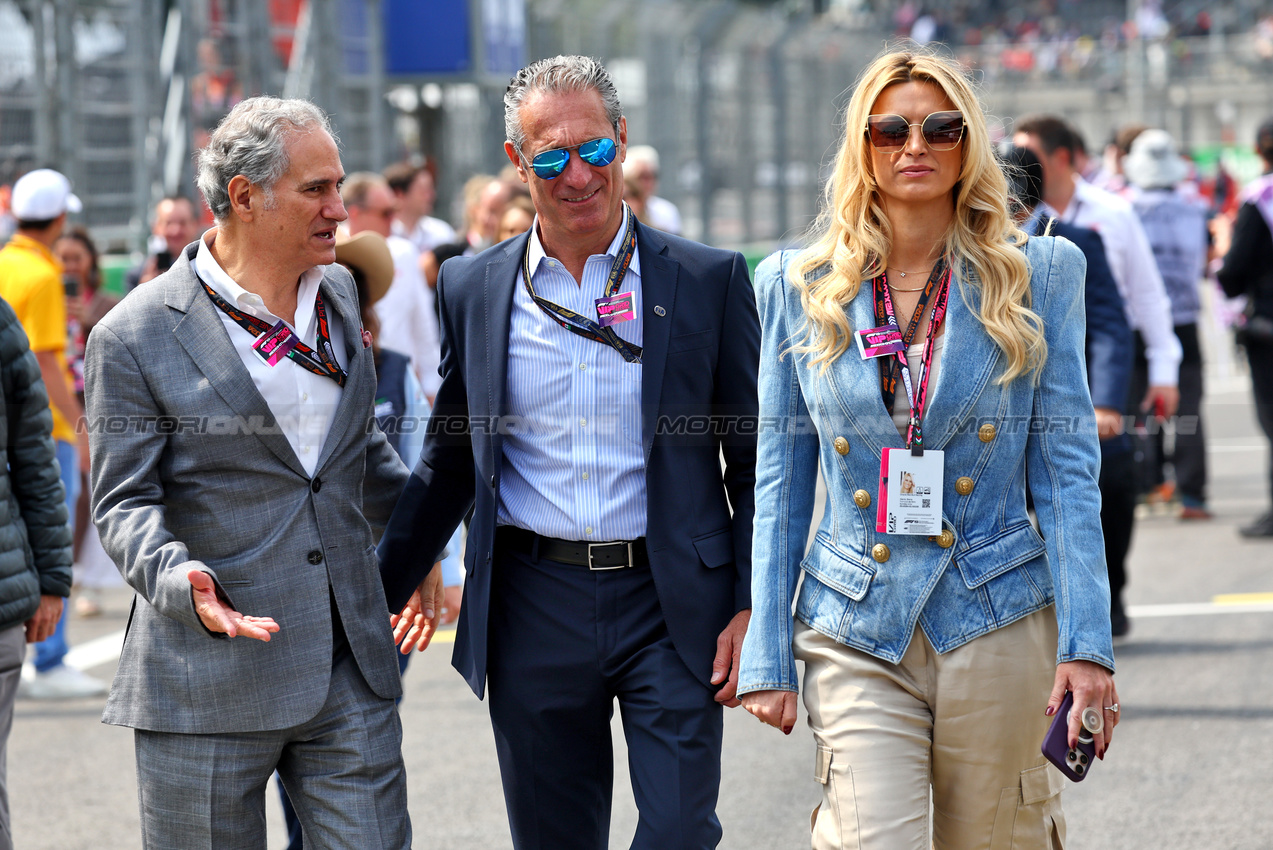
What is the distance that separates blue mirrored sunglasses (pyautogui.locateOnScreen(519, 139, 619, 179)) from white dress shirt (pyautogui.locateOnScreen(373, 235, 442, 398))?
3.55m

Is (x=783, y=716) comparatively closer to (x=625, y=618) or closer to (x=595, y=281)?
(x=625, y=618)

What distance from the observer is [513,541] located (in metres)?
3.43

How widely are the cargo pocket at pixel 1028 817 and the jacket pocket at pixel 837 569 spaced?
467 mm

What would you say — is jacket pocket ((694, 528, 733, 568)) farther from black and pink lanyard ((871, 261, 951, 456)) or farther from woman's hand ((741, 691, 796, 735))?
black and pink lanyard ((871, 261, 951, 456))

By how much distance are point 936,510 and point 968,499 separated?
0.23 ft

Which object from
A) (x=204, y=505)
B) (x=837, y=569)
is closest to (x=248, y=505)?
(x=204, y=505)

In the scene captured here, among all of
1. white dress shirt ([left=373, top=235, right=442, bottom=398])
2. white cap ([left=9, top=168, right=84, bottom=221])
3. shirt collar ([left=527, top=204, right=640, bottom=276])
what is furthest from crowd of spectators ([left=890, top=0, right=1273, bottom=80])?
shirt collar ([left=527, top=204, right=640, bottom=276])

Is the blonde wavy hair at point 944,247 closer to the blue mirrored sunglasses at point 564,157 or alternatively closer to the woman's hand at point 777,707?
the blue mirrored sunglasses at point 564,157

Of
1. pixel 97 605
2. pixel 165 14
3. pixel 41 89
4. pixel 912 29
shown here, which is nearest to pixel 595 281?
pixel 97 605

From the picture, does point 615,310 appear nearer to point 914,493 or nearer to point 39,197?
point 914,493

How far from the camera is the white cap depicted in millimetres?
6773

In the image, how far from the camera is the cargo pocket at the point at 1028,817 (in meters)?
2.90

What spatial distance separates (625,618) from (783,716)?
1.48 ft

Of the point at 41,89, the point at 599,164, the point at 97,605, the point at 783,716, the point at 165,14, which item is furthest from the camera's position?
the point at 165,14
